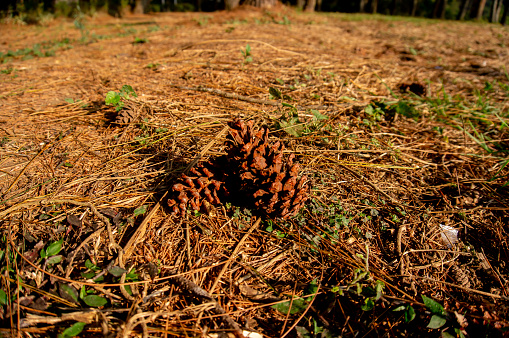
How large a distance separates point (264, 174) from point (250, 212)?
25cm

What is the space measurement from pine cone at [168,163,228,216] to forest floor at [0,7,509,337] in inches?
2.6

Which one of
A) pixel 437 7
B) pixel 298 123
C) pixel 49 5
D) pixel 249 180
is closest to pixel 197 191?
pixel 249 180

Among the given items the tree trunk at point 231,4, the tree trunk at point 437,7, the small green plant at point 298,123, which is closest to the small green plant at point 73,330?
the small green plant at point 298,123

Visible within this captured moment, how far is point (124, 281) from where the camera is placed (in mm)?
1188

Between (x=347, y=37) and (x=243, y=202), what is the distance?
438cm

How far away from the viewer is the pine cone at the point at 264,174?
1361 mm

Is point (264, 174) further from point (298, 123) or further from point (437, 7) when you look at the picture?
point (437, 7)

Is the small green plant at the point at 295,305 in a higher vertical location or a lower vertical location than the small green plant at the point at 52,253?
lower

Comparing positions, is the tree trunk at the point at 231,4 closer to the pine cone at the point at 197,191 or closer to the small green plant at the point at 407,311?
the pine cone at the point at 197,191

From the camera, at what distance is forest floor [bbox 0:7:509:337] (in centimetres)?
115

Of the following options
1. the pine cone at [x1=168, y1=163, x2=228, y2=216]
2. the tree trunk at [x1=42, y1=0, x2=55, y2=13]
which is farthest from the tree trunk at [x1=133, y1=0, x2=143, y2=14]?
the pine cone at [x1=168, y1=163, x2=228, y2=216]

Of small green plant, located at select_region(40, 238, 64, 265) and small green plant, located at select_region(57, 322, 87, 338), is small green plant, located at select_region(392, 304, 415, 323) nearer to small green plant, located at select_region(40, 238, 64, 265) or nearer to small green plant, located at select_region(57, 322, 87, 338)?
small green plant, located at select_region(57, 322, 87, 338)

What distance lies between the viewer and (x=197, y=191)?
141 centimetres

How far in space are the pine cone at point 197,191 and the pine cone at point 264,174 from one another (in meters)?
0.13
